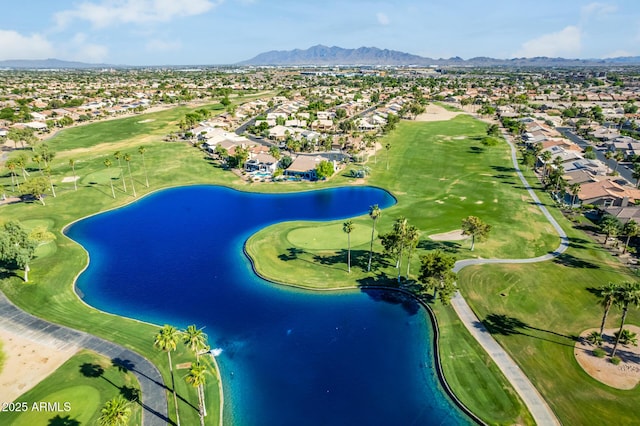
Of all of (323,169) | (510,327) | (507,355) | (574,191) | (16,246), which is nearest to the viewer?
(507,355)

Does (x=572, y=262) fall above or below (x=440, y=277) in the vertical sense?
below

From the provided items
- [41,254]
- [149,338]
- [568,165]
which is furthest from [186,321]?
[568,165]

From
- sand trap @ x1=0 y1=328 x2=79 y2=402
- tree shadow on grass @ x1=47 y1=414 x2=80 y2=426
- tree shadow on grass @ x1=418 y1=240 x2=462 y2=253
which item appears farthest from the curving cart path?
sand trap @ x1=0 y1=328 x2=79 y2=402

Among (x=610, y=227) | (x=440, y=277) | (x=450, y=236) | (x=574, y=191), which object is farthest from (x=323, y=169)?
(x=610, y=227)

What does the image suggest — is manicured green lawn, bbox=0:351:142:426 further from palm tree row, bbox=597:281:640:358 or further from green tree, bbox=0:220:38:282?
palm tree row, bbox=597:281:640:358

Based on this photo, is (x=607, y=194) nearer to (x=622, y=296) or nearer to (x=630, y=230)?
(x=630, y=230)
